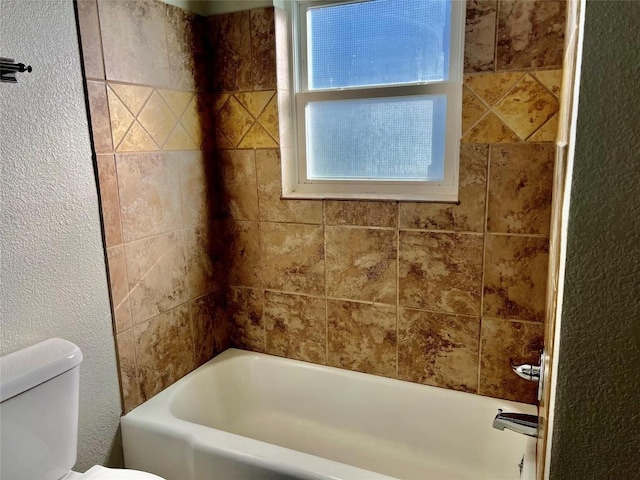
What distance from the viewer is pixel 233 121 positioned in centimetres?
210

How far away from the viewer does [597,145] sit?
1.90 feet

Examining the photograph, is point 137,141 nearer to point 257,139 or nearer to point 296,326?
point 257,139

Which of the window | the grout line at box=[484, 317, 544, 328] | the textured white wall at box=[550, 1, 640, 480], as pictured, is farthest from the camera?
the window

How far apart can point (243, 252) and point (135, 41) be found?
980 millimetres

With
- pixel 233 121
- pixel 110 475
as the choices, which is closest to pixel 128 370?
pixel 110 475

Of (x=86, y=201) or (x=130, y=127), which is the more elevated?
(x=130, y=127)

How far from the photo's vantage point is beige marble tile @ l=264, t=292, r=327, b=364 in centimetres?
212

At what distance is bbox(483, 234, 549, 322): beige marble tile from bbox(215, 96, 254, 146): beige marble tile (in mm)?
1132

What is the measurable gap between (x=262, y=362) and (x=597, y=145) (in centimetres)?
189

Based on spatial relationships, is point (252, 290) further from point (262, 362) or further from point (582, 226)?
point (582, 226)

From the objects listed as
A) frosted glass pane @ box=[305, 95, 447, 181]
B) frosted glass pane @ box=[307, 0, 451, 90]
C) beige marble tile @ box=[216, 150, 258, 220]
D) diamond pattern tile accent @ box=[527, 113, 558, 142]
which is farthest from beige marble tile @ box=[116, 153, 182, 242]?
diamond pattern tile accent @ box=[527, 113, 558, 142]

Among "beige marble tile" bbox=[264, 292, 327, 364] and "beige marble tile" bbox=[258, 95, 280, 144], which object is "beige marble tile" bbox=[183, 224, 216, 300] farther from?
"beige marble tile" bbox=[258, 95, 280, 144]

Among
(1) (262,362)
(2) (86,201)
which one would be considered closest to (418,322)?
(1) (262,362)

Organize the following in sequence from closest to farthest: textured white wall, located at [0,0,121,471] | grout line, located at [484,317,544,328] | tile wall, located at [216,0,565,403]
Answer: textured white wall, located at [0,0,121,471], tile wall, located at [216,0,565,403], grout line, located at [484,317,544,328]
